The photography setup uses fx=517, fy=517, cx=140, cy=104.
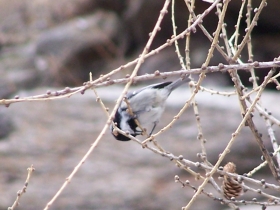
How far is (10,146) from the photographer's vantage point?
6.36 meters

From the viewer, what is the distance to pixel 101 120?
6367 mm

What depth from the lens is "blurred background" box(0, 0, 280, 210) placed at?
5.88 meters

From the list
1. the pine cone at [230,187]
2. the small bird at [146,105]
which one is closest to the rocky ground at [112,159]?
the small bird at [146,105]

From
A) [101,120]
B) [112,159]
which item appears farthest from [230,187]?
[101,120]

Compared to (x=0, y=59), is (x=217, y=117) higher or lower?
lower

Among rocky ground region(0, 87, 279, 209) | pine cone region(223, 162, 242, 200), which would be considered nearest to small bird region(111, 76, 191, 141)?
pine cone region(223, 162, 242, 200)

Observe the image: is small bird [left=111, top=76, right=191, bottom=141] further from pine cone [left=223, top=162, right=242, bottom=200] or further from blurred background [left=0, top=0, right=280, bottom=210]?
blurred background [left=0, top=0, right=280, bottom=210]

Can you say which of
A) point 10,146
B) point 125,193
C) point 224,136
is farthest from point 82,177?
point 224,136

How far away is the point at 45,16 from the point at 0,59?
1.13 meters

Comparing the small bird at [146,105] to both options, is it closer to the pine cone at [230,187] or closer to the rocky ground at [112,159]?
the pine cone at [230,187]

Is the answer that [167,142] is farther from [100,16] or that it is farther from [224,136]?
[100,16]

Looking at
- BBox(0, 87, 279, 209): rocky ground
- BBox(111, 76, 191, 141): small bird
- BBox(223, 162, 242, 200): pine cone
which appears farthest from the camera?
BBox(0, 87, 279, 209): rocky ground

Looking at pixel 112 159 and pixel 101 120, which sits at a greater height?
pixel 101 120

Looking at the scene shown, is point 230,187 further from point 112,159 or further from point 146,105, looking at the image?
point 112,159
